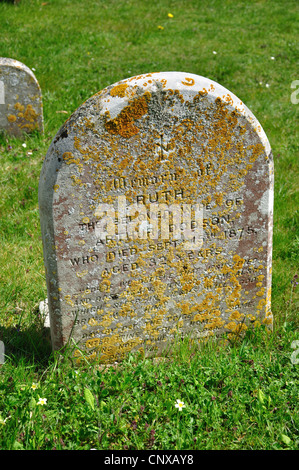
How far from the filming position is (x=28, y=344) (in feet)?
10.6

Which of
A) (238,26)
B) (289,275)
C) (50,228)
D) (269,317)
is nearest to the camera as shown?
(50,228)

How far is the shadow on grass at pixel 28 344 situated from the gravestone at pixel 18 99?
331cm

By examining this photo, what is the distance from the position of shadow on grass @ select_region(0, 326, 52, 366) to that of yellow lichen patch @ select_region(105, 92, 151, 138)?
1460mm

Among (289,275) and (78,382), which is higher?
(289,275)

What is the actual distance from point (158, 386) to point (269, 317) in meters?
1.02

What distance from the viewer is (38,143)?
19.4 ft

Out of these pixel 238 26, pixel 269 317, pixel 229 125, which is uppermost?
pixel 238 26

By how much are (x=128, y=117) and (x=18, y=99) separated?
371 centimetres

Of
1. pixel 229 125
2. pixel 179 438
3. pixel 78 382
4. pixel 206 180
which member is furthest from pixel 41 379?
pixel 229 125

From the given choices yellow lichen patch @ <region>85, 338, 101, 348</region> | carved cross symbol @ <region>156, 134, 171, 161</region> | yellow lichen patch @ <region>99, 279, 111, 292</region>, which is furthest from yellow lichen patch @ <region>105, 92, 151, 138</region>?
yellow lichen patch @ <region>85, 338, 101, 348</region>

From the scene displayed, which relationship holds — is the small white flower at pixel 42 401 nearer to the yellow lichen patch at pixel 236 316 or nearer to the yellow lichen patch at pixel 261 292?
the yellow lichen patch at pixel 236 316

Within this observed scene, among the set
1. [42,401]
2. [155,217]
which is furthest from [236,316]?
[42,401]

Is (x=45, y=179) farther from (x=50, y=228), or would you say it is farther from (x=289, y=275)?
(x=289, y=275)

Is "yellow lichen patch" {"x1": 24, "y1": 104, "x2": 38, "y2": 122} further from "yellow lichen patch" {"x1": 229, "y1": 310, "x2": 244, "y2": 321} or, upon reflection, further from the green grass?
"yellow lichen patch" {"x1": 229, "y1": 310, "x2": 244, "y2": 321}
